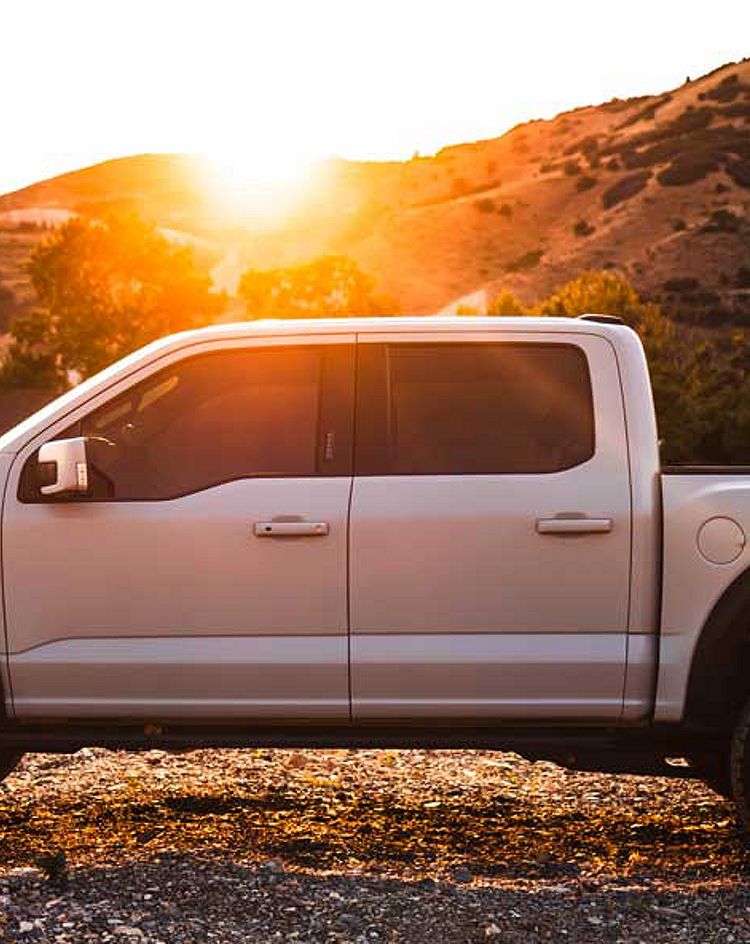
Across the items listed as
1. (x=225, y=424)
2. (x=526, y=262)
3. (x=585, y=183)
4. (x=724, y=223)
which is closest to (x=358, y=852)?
(x=225, y=424)

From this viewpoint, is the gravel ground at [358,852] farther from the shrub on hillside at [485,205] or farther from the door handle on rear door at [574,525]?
the shrub on hillside at [485,205]

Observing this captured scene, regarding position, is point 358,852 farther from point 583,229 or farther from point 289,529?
point 583,229

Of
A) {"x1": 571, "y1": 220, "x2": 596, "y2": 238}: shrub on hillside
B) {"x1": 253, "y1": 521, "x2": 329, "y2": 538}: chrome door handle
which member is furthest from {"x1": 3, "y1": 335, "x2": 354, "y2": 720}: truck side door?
{"x1": 571, "y1": 220, "x2": 596, "y2": 238}: shrub on hillside

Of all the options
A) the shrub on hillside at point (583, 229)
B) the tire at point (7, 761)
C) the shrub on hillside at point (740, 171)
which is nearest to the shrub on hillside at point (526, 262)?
the shrub on hillside at point (583, 229)

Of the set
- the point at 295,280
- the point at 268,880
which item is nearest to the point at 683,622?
the point at 268,880

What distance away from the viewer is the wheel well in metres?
4.81

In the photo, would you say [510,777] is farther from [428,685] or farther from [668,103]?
[668,103]

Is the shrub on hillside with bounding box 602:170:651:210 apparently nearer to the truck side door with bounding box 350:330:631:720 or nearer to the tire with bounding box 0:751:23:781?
the tire with bounding box 0:751:23:781

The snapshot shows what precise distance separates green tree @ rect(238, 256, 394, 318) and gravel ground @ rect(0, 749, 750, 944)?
51.3m

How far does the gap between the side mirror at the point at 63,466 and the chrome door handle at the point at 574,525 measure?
4.98 feet

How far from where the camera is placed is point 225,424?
509cm

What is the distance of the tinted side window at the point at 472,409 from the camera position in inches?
195

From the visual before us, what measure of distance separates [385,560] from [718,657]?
1150mm

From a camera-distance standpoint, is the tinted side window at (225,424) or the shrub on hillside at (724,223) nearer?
the tinted side window at (225,424)
